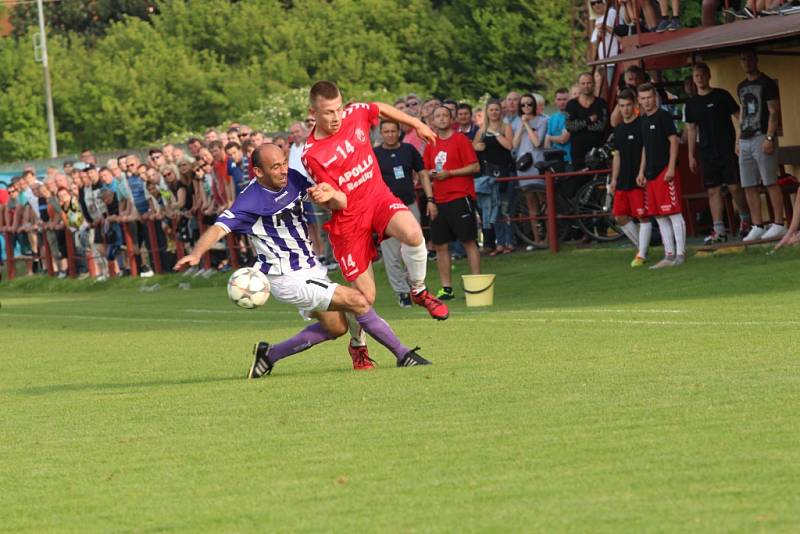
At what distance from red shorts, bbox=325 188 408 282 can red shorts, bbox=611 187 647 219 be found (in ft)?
27.6

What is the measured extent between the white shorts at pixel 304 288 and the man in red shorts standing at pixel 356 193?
1.80ft

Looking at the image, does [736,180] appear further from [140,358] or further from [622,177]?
[140,358]

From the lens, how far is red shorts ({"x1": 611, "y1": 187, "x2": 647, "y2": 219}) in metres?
19.8

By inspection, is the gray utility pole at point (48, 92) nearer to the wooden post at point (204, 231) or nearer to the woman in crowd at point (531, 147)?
the wooden post at point (204, 231)

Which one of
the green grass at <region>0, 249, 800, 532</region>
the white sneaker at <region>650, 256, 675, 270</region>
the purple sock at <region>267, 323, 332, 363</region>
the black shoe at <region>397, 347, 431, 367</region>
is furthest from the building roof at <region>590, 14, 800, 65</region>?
the purple sock at <region>267, 323, 332, 363</region>

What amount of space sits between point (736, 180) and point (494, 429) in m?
12.4

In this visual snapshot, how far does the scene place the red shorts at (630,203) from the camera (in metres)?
19.8

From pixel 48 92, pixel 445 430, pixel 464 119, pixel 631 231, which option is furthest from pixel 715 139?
pixel 48 92

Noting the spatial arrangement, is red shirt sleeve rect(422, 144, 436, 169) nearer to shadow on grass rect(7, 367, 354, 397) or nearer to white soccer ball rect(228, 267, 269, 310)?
shadow on grass rect(7, 367, 354, 397)

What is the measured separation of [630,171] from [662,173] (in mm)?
564

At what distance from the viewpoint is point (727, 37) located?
18.9m

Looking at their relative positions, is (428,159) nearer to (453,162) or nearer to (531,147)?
(453,162)

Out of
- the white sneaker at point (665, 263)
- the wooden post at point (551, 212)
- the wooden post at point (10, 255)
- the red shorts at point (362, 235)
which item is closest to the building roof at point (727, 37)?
the wooden post at point (551, 212)

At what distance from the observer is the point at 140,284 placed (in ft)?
93.8
